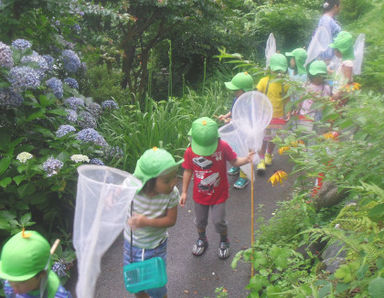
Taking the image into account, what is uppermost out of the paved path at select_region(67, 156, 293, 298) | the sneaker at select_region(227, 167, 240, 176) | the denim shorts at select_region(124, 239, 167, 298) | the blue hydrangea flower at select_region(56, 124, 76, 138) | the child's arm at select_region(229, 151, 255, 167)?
the blue hydrangea flower at select_region(56, 124, 76, 138)

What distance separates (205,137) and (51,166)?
4.22 feet

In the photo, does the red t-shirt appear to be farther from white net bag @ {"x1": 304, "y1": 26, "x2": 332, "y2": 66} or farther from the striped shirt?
white net bag @ {"x1": 304, "y1": 26, "x2": 332, "y2": 66}

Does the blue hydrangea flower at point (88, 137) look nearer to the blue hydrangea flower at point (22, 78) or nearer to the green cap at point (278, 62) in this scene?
the blue hydrangea flower at point (22, 78)

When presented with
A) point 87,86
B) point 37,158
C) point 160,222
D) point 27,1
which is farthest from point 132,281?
point 87,86

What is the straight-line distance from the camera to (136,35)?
251 inches

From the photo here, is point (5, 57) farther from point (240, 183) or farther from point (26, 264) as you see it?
point (240, 183)

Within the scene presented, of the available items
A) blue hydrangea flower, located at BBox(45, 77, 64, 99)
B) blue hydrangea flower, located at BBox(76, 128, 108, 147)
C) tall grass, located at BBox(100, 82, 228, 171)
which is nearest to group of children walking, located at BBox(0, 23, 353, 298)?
blue hydrangea flower, located at BBox(76, 128, 108, 147)

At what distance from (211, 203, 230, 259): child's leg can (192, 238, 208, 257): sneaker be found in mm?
176

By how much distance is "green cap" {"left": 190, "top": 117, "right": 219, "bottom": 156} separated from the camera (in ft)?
9.70

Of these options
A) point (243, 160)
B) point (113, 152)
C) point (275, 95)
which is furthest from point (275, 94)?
point (113, 152)

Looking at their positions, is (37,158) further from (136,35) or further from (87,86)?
(136,35)

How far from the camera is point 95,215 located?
5.83 ft

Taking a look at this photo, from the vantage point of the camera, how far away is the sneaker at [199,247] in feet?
11.6

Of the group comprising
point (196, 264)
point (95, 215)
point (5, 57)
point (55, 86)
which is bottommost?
point (196, 264)
